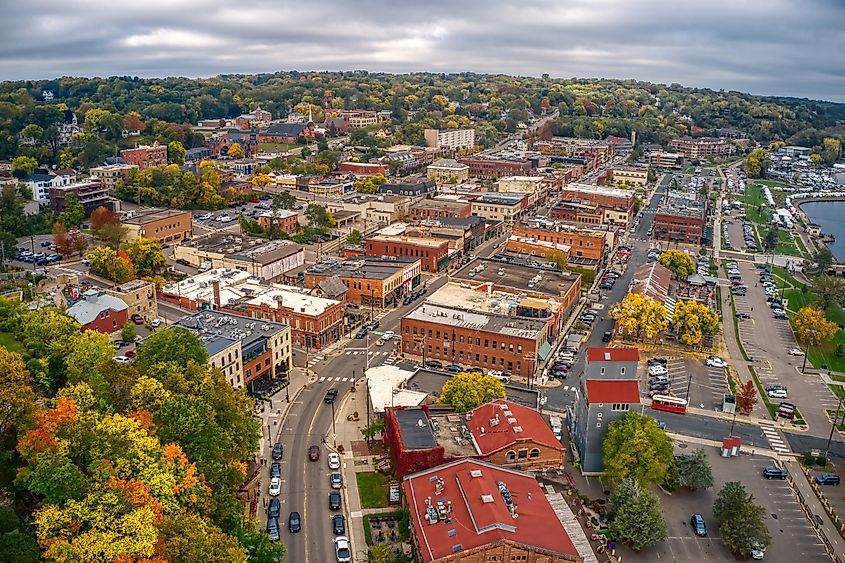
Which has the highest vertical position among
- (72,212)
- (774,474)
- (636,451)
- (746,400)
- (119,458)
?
(72,212)

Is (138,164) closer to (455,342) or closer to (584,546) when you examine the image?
(455,342)

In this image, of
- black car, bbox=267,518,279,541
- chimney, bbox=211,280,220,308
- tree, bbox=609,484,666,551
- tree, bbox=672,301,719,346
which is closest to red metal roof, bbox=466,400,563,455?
tree, bbox=609,484,666,551

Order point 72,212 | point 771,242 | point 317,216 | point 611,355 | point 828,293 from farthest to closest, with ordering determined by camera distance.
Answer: point 771,242
point 317,216
point 72,212
point 828,293
point 611,355

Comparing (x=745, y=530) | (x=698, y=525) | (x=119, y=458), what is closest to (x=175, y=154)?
(x=119, y=458)

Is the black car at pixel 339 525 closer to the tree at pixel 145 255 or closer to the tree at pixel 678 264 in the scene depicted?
the tree at pixel 145 255

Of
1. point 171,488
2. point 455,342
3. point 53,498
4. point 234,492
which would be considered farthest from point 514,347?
point 53,498

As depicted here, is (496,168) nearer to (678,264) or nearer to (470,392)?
(678,264)

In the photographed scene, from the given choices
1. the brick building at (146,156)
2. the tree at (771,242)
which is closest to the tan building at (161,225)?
the brick building at (146,156)
